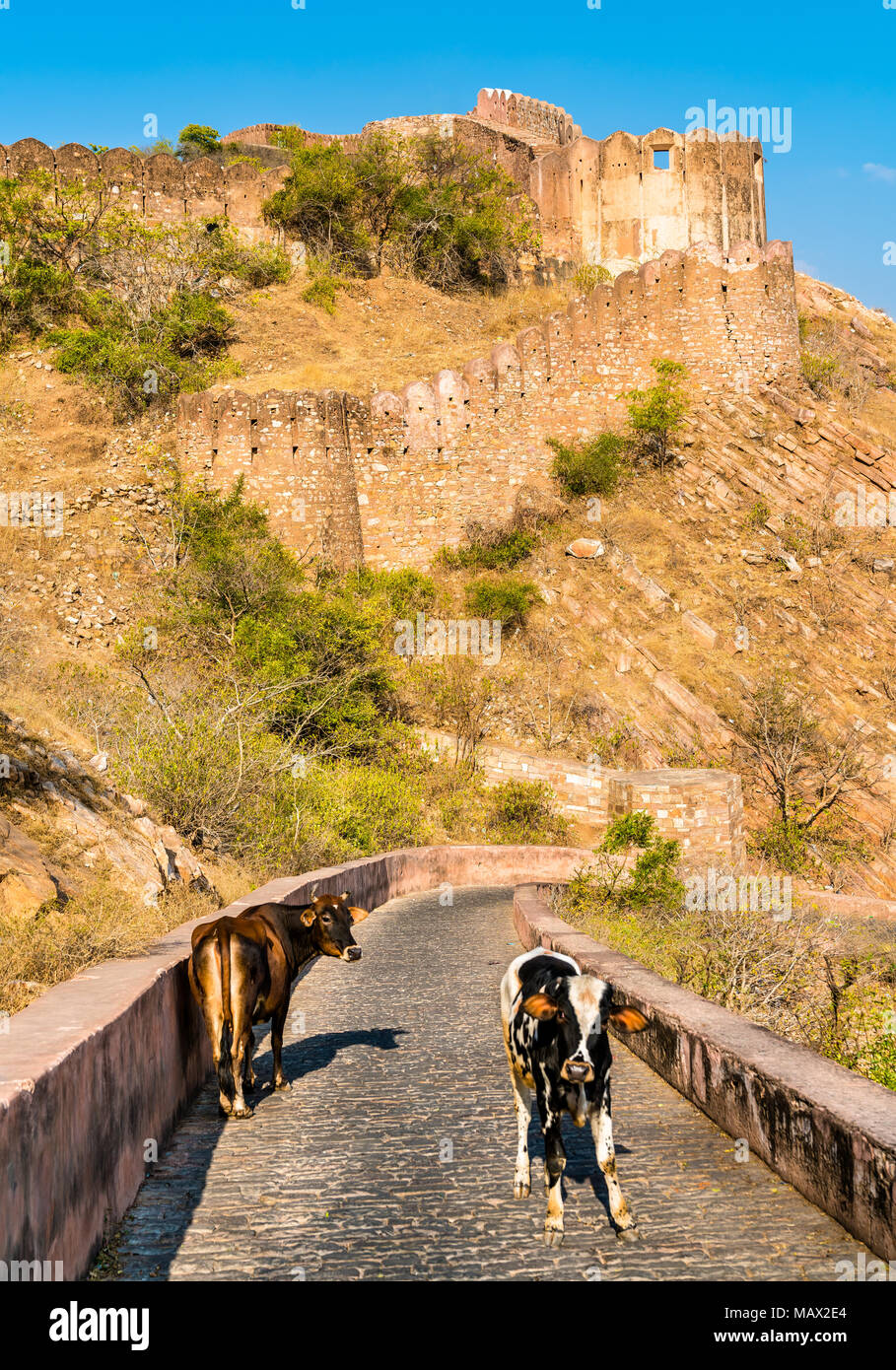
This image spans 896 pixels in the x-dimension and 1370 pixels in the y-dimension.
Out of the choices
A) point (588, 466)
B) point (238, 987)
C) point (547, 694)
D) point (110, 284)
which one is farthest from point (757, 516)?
point (238, 987)

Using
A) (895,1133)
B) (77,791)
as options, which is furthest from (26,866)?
(895,1133)

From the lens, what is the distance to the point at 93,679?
60.5 ft

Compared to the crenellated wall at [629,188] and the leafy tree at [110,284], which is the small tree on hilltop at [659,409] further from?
the crenellated wall at [629,188]

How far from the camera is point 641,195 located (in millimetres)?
44344

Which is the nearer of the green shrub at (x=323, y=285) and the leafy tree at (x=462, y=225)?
the green shrub at (x=323, y=285)

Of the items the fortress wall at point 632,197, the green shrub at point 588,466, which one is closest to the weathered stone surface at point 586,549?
the green shrub at point 588,466

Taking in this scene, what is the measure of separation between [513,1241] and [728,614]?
2431 cm

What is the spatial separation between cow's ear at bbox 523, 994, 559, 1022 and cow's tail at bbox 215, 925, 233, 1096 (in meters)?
1.90

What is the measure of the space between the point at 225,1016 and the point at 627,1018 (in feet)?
7.04

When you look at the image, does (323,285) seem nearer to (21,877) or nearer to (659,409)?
(659,409)

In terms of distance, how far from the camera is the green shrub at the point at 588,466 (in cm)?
2941

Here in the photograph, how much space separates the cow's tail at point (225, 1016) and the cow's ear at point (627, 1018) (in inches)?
80.5

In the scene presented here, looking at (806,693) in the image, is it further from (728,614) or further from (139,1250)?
(139,1250)
